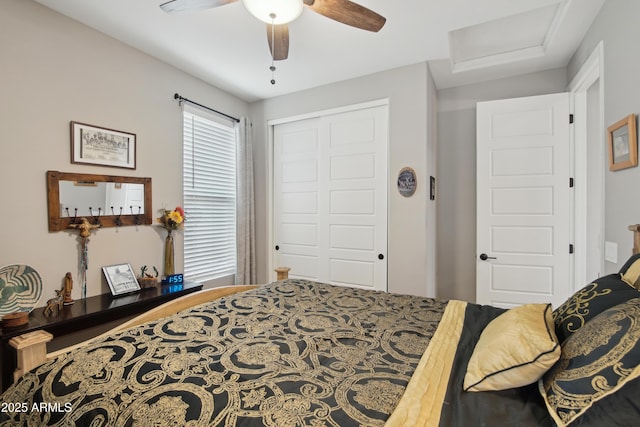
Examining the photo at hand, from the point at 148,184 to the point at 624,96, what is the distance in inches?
139

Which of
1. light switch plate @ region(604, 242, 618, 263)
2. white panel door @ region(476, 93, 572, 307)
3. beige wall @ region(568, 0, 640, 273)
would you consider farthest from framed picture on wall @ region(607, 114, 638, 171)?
white panel door @ region(476, 93, 572, 307)

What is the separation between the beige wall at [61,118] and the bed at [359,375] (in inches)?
53.7

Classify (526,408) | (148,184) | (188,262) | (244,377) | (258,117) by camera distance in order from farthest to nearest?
(258,117) < (188,262) < (148,184) < (244,377) < (526,408)

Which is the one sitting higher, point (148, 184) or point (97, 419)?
point (148, 184)

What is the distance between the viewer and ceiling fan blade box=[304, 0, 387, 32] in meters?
1.65

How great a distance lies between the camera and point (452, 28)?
2.39 m

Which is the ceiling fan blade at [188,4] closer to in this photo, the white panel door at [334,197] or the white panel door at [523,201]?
the white panel door at [334,197]

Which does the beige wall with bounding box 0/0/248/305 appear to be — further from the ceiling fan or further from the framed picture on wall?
the framed picture on wall

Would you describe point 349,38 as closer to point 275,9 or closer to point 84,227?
point 275,9

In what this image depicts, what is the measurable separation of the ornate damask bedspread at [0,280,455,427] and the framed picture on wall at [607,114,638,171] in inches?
55.2

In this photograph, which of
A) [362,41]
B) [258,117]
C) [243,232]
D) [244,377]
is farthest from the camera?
[258,117]

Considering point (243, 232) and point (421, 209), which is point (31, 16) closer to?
point (243, 232)

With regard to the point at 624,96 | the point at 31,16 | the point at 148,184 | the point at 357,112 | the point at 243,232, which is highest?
the point at 31,16

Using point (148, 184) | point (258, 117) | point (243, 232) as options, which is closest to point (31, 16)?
point (148, 184)
